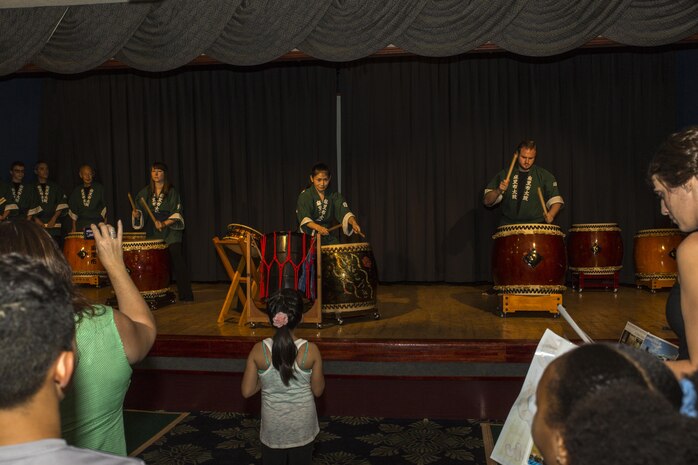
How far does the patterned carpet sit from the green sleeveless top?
165 centimetres

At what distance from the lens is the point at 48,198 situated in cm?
687

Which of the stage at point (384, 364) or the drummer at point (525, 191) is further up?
the drummer at point (525, 191)

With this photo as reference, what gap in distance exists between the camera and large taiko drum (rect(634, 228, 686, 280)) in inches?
216

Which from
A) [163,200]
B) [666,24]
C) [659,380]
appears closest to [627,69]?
[666,24]

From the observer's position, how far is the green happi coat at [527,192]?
5102 millimetres

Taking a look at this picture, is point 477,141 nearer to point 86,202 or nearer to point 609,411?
point 86,202

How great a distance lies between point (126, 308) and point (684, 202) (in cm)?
118

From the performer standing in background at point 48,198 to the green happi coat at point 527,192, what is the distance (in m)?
4.76

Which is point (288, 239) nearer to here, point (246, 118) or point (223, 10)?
point (223, 10)

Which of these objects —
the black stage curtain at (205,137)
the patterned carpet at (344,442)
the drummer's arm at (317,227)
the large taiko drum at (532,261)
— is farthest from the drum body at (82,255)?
the large taiko drum at (532,261)

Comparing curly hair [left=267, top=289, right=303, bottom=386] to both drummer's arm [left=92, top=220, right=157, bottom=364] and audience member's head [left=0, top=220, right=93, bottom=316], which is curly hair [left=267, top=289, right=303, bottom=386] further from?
audience member's head [left=0, top=220, right=93, bottom=316]

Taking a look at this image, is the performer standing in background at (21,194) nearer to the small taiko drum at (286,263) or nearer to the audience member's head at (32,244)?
the small taiko drum at (286,263)

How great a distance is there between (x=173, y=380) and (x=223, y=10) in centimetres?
257

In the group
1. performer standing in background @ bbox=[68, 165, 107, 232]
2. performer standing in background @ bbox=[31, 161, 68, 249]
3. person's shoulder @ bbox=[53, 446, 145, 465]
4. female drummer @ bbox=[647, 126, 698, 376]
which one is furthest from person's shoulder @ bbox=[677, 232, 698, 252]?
performer standing in background @ bbox=[31, 161, 68, 249]
